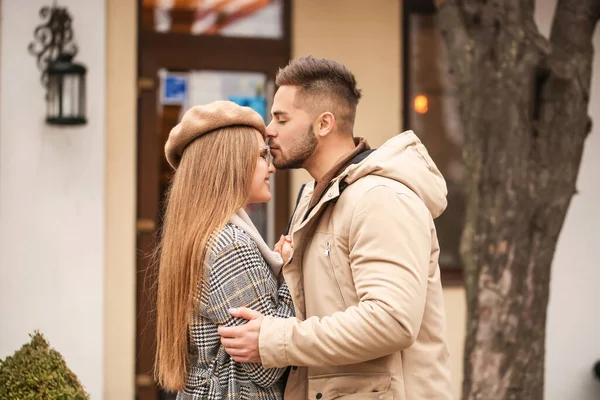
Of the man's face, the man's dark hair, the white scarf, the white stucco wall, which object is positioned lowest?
the white stucco wall

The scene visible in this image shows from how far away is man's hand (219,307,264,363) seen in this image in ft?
9.66

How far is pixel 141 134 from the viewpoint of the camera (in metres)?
7.43

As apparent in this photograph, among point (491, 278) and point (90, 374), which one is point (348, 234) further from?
point (90, 374)

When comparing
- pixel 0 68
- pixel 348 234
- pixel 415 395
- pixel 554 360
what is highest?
pixel 0 68

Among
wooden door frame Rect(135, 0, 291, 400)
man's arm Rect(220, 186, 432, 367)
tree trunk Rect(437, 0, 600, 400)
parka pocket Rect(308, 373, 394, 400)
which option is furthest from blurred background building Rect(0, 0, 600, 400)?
man's arm Rect(220, 186, 432, 367)

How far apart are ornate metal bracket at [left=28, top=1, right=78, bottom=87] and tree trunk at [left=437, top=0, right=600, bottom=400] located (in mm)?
3098

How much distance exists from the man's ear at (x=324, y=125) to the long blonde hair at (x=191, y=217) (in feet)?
0.87

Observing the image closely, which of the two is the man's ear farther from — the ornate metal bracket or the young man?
the ornate metal bracket

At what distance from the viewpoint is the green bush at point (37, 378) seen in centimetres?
377

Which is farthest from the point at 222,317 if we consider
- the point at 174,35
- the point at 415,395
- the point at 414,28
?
the point at 414,28

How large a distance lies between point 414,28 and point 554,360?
319cm

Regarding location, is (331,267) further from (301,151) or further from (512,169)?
(512,169)

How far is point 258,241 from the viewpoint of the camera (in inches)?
126

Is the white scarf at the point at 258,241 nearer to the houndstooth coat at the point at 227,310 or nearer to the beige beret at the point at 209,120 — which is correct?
the houndstooth coat at the point at 227,310
